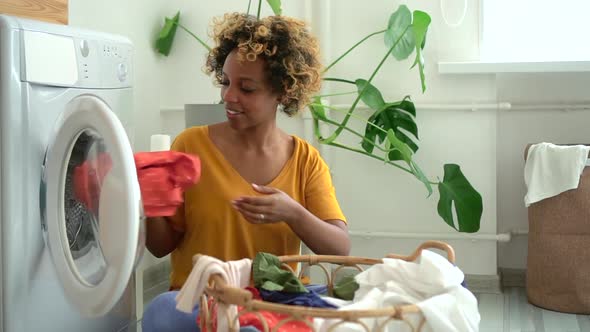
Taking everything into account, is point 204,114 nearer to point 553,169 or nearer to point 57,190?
point 57,190

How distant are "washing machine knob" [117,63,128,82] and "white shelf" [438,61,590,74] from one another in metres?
1.35

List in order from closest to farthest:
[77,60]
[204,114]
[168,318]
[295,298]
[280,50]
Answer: [295,298] → [168,318] → [77,60] → [280,50] → [204,114]

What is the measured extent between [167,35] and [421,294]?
6.40ft

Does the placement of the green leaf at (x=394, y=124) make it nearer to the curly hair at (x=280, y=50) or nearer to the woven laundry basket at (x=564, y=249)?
the woven laundry basket at (x=564, y=249)

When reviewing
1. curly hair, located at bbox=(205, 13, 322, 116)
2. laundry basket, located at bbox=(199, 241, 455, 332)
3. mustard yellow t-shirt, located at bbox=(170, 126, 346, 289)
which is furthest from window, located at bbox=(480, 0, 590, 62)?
laundry basket, located at bbox=(199, 241, 455, 332)

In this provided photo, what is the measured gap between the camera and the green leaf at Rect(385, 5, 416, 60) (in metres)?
2.95

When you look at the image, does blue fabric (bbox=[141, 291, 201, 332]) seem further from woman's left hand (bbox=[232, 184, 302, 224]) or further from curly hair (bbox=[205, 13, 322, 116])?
curly hair (bbox=[205, 13, 322, 116])

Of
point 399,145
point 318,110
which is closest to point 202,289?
point 399,145

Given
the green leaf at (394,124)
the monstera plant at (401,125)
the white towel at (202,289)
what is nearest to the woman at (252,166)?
the white towel at (202,289)

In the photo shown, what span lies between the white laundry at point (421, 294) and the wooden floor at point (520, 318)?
1.21 m

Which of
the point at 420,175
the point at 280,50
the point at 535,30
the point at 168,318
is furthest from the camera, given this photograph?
the point at 535,30

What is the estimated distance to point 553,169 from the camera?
2822 millimetres

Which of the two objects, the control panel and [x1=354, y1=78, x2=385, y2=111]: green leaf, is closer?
the control panel

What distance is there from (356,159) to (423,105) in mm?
323
